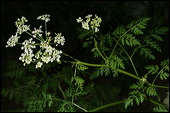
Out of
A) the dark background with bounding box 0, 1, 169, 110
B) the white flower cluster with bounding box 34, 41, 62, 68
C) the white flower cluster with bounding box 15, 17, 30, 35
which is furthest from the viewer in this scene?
the dark background with bounding box 0, 1, 169, 110

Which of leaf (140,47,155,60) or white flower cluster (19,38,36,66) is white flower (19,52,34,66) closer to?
white flower cluster (19,38,36,66)

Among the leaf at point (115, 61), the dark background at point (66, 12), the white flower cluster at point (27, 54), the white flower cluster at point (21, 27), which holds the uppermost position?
the dark background at point (66, 12)

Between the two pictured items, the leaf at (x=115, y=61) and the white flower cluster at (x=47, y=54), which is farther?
the leaf at (x=115, y=61)

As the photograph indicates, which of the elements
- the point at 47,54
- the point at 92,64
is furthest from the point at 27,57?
the point at 92,64

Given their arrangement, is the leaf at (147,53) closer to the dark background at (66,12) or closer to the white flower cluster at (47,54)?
the white flower cluster at (47,54)

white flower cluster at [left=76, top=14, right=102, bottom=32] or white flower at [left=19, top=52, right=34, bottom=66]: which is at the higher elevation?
white flower cluster at [left=76, top=14, right=102, bottom=32]


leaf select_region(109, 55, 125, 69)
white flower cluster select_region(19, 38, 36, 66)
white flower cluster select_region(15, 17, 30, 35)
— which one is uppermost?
white flower cluster select_region(15, 17, 30, 35)

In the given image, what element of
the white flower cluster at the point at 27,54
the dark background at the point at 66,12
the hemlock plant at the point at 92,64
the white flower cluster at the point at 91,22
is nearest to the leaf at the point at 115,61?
the hemlock plant at the point at 92,64

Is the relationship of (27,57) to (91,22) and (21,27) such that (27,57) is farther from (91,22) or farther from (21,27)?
(91,22)

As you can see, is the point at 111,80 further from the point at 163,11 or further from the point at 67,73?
the point at 163,11

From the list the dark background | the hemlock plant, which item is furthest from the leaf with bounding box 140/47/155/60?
the dark background

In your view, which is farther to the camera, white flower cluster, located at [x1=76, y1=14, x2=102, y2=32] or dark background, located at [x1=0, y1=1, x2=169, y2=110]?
dark background, located at [x1=0, y1=1, x2=169, y2=110]

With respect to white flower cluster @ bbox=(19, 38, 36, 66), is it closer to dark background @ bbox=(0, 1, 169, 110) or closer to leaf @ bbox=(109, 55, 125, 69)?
leaf @ bbox=(109, 55, 125, 69)

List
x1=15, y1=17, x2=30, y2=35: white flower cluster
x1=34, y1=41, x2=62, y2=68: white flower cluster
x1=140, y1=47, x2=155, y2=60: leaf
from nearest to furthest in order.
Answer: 1. x1=34, y1=41, x2=62, y2=68: white flower cluster
2. x1=15, y1=17, x2=30, y2=35: white flower cluster
3. x1=140, y1=47, x2=155, y2=60: leaf
